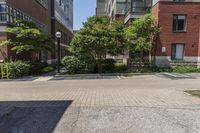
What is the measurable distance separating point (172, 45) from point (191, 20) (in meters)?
3.14

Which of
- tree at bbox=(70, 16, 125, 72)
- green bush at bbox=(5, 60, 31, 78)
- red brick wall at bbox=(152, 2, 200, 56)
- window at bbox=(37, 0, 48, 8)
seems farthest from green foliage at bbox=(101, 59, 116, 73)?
window at bbox=(37, 0, 48, 8)

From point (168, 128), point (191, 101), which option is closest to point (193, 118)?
point (168, 128)

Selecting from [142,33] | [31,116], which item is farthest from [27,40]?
[31,116]

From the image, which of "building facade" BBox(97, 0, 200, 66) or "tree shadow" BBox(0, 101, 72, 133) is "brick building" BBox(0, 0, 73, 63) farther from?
"tree shadow" BBox(0, 101, 72, 133)

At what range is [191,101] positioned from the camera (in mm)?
9602

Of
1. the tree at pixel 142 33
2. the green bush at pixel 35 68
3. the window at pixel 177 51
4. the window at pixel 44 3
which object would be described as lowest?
the green bush at pixel 35 68

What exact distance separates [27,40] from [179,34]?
1527 cm

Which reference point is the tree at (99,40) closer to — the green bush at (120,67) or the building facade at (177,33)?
the green bush at (120,67)

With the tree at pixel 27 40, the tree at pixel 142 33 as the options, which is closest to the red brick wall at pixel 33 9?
the tree at pixel 27 40

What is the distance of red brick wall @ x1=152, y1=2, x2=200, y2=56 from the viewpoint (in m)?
25.1

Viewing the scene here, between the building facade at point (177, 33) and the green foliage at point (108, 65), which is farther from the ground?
the building facade at point (177, 33)

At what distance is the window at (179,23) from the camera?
83.2ft

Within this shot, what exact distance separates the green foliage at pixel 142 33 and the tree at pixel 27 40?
833cm

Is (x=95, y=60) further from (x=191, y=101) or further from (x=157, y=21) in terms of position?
(x=191, y=101)
